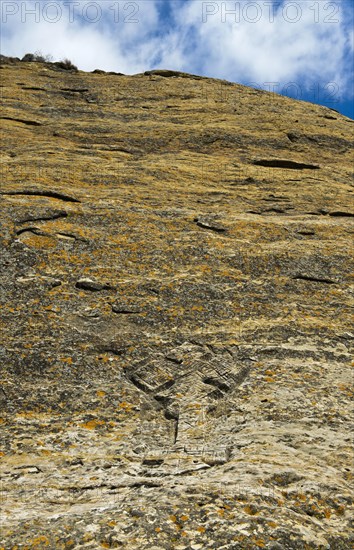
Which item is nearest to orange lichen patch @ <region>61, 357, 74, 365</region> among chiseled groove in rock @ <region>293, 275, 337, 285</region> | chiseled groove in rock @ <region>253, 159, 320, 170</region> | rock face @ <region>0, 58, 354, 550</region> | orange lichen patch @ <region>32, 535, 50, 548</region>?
rock face @ <region>0, 58, 354, 550</region>

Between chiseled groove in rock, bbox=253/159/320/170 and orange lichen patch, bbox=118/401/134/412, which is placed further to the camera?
chiseled groove in rock, bbox=253/159/320/170

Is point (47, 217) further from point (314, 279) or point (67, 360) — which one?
point (314, 279)

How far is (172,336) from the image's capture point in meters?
11.8

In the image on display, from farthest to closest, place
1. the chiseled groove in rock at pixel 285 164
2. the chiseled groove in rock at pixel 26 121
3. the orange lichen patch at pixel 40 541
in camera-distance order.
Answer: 1. the chiseled groove in rock at pixel 26 121
2. the chiseled groove in rock at pixel 285 164
3. the orange lichen patch at pixel 40 541

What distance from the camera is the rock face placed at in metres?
7.57

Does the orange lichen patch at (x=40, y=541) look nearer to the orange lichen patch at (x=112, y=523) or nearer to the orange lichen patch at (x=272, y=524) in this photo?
the orange lichen patch at (x=112, y=523)

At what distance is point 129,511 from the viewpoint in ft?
24.0

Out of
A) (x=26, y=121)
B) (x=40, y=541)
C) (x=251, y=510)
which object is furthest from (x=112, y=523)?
(x=26, y=121)

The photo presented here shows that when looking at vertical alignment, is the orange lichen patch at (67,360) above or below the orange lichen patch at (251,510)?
above

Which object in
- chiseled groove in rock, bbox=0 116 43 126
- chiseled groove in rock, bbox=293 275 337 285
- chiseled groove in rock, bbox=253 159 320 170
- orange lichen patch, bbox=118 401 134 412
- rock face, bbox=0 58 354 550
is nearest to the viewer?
rock face, bbox=0 58 354 550

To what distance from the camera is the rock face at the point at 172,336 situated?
757 cm

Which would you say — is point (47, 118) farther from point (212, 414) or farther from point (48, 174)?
point (212, 414)

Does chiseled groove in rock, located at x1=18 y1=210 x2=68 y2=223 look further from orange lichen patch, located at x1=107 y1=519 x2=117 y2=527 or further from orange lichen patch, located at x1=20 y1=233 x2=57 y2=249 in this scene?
orange lichen patch, located at x1=107 y1=519 x2=117 y2=527

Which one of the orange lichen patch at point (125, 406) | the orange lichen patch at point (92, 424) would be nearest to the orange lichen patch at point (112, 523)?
the orange lichen patch at point (92, 424)
